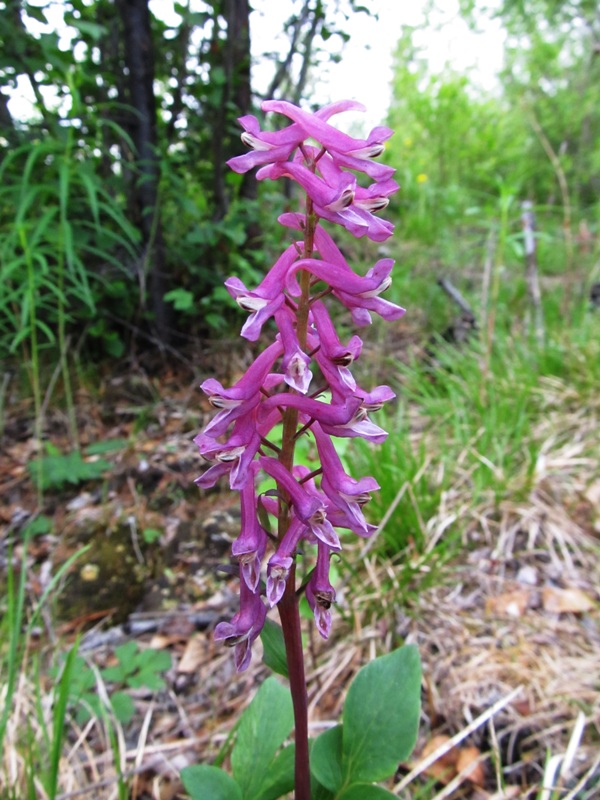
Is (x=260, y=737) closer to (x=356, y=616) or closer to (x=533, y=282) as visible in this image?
(x=356, y=616)

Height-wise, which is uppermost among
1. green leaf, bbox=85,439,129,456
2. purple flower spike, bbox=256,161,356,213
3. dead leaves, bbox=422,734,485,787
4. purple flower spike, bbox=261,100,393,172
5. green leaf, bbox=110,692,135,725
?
purple flower spike, bbox=261,100,393,172

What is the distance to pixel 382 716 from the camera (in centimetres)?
114

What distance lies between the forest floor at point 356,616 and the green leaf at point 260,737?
1.41 ft

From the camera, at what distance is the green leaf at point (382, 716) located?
1104 millimetres

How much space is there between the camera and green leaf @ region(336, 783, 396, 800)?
106cm

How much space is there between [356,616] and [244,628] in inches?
49.2

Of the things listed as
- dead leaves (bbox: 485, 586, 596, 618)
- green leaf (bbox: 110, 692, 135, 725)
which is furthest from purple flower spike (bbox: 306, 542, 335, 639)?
dead leaves (bbox: 485, 586, 596, 618)

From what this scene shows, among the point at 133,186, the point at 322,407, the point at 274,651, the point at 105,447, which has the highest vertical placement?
the point at 133,186

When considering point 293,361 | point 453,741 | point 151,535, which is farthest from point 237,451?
point 151,535

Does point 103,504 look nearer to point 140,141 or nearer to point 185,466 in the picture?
point 185,466

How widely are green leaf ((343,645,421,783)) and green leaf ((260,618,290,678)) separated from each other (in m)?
0.17

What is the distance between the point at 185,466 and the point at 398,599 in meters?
1.87

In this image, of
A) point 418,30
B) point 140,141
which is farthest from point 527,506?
point 418,30

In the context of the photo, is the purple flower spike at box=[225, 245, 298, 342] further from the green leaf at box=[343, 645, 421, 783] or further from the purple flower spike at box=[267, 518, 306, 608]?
the green leaf at box=[343, 645, 421, 783]
